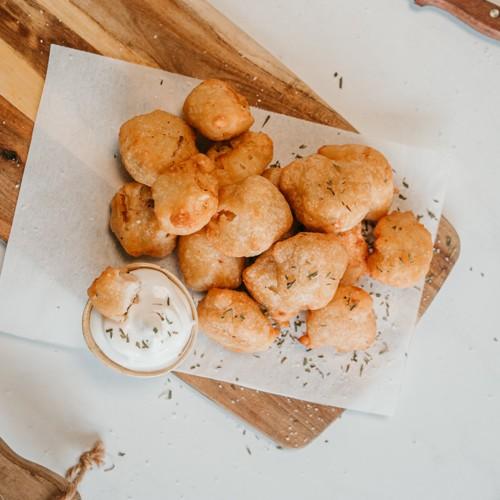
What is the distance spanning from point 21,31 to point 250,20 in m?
0.68

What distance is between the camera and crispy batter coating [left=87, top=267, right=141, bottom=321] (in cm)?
161

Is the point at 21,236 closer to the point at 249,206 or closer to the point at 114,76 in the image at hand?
the point at 114,76

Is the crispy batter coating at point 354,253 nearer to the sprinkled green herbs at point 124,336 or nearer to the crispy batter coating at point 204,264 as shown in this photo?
the crispy batter coating at point 204,264

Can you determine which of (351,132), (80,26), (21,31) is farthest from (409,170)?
(21,31)

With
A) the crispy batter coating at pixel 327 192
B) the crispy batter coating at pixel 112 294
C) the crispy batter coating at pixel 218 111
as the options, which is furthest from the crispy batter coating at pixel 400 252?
the crispy batter coating at pixel 112 294

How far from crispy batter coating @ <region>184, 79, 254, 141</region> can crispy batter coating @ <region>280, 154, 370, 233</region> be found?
186 millimetres

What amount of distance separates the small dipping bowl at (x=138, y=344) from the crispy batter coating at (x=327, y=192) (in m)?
0.40

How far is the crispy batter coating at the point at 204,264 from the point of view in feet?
5.84

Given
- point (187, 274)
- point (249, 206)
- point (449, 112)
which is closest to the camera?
point (249, 206)

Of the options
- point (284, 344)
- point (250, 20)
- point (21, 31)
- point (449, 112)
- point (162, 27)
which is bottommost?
point (284, 344)

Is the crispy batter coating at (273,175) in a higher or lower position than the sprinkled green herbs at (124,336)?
higher

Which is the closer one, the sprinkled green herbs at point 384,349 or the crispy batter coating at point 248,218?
the crispy batter coating at point 248,218

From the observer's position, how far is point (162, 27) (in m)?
1.91

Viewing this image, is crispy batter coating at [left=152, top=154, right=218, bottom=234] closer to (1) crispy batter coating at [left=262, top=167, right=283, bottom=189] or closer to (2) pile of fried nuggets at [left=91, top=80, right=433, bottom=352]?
(2) pile of fried nuggets at [left=91, top=80, right=433, bottom=352]
